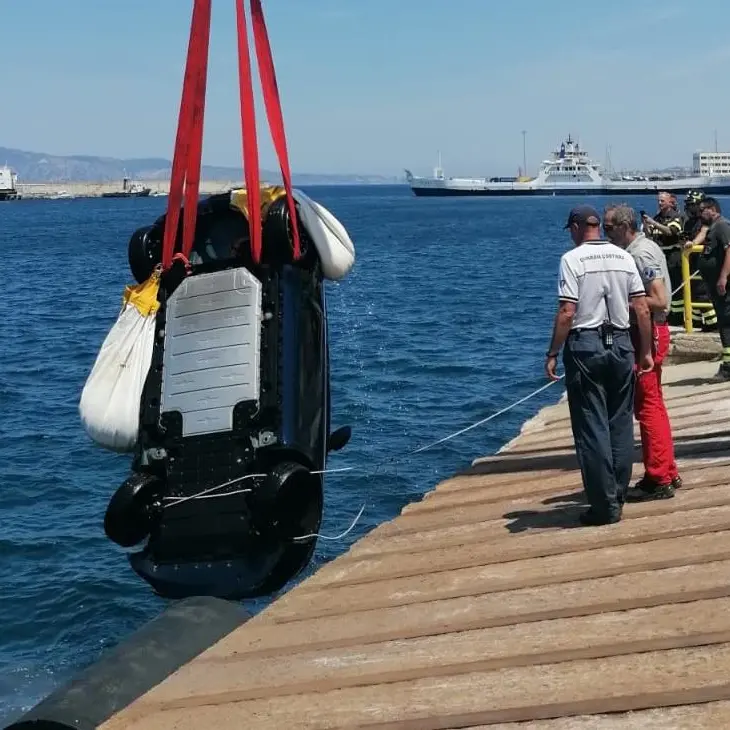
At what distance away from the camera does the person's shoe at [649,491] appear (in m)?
5.89

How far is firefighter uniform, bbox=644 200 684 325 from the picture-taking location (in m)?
13.3

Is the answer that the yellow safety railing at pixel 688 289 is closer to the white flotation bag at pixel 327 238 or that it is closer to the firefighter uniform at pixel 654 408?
the white flotation bag at pixel 327 238

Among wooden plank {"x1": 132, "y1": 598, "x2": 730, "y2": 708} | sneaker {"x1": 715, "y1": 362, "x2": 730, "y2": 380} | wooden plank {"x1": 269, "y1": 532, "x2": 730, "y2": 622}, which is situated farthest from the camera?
sneaker {"x1": 715, "y1": 362, "x2": 730, "y2": 380}

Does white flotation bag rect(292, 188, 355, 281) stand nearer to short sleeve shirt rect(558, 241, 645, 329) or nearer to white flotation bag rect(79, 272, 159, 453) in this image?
white flotation bag rect(79, 272, 159, 453)

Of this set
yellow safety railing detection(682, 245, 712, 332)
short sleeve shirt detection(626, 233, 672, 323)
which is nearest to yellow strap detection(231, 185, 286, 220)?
short sleeve shirt detection(626, 233, 672, 323)

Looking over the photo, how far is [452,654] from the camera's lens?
4262 mm

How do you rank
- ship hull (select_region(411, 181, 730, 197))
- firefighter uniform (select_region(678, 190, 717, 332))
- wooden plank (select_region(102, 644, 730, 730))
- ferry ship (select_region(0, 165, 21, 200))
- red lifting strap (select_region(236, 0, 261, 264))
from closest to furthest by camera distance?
1. wooden plank (select_region(102, 644, 730, 730))
2. red lifting strap (select_region(236, 0, 261, 264))
3. firefighter uniform (select_region(678, 190, 717, 332))
4. ship hull (select_region(411, 181, 730, 197))
5. ferry ship (select_region(0, 165, 21, 200))

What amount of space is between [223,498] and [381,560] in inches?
46.1

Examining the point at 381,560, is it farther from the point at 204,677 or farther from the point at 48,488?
the point at 48,488

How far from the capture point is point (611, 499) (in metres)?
5.49

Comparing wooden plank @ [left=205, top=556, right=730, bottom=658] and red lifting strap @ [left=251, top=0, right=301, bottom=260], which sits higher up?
red lifting strap @ [left=251, top=0, right=301, bottom=260]

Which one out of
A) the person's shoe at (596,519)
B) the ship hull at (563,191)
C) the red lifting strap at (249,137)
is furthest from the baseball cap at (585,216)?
the ship hull at (563,191)

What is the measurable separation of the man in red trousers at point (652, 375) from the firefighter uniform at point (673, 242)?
7.46 meters

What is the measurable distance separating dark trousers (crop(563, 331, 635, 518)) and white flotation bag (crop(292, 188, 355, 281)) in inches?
87.6
